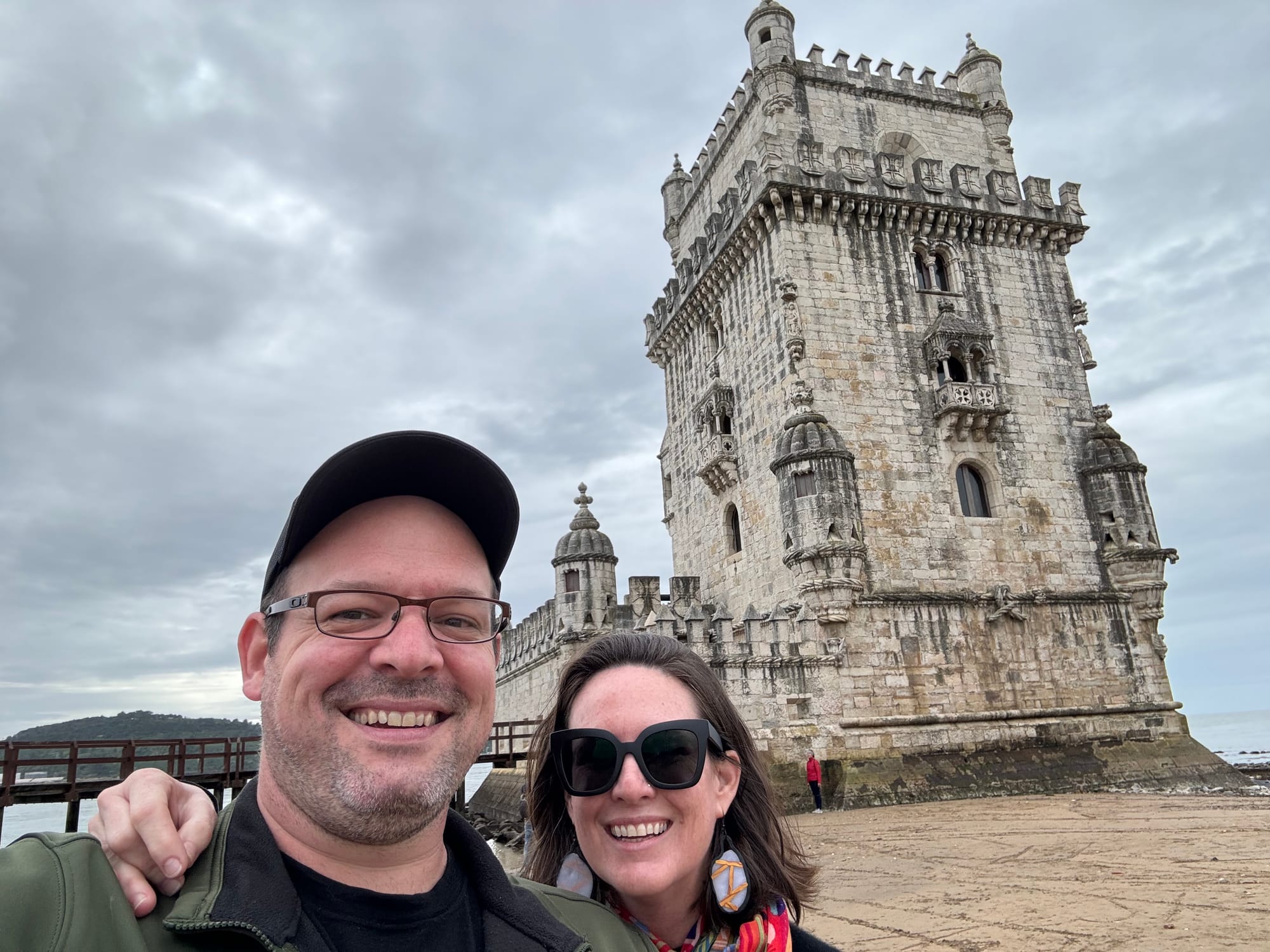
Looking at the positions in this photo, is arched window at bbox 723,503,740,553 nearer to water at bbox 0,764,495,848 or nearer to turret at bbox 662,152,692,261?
turret at bbox 662,152,692,261

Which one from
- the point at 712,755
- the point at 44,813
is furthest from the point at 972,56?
the point at 44,813

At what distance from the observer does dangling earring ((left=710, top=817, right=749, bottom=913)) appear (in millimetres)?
2641

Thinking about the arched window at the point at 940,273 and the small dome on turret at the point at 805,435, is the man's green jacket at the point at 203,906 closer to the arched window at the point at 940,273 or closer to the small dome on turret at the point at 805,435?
the small dome on turret at the point at 805,435

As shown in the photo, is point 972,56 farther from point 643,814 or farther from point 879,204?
point 643,814

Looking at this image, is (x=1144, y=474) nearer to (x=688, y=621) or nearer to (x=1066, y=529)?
(x=1066, y=529)

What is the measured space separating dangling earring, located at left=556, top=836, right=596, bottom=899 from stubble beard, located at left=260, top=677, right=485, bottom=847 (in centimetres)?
86

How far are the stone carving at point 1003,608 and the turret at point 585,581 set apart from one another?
27.6 ft

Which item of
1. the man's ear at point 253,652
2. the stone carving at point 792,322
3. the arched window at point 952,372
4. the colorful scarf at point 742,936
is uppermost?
the stone carving at point 792,322

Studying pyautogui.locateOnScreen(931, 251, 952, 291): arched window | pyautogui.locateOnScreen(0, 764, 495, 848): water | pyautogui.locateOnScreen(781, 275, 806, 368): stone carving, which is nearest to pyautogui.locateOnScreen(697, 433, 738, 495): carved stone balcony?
pyautogui.locateOnScreen(781, 275, 806, 368): stone carving

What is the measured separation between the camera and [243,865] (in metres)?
1.69

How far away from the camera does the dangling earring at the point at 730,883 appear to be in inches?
104

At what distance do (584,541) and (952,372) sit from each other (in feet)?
31.3

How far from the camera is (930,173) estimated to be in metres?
20.2

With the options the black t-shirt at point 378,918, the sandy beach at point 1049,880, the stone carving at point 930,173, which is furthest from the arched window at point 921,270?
the black t-shirt at point 378,918
